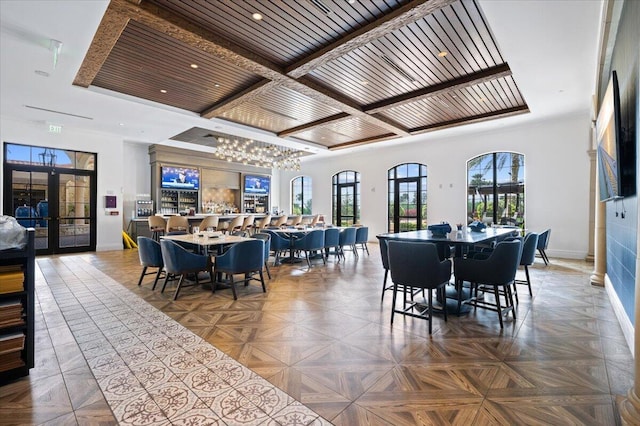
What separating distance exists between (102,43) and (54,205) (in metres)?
6.25

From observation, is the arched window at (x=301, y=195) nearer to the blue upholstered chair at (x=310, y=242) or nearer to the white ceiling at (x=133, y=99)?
the white ceiling at (x=133, y=99)

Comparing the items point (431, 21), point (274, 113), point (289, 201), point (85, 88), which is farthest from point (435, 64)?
point (289, 201)

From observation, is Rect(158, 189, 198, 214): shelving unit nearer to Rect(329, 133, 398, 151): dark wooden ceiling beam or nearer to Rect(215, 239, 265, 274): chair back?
Rect(329, 133, 398, 151): dark wooden ceiling beam

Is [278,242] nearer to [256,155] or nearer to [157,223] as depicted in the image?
[157,223]

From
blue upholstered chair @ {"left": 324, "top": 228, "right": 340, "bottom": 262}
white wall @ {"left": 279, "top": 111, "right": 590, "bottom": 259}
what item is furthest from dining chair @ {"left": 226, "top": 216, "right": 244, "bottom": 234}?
white wall @ {"left": 279, "top": 111, "right": 590, "bottom": 259}

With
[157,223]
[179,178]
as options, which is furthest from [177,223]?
[179,178]

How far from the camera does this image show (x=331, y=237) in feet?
22.4

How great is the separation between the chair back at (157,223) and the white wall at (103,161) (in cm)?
174

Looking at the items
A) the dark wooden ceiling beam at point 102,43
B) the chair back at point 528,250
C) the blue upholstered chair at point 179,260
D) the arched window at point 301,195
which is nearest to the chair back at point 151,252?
the blue upholstered chair at point 179,260

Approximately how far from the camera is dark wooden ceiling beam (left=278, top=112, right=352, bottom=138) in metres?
7.28

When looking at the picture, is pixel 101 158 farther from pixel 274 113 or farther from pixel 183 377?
pixel 183 377

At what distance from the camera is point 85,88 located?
537 centimetres

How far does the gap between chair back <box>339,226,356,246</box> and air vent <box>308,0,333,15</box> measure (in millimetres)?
4527

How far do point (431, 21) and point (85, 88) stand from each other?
557 cm
